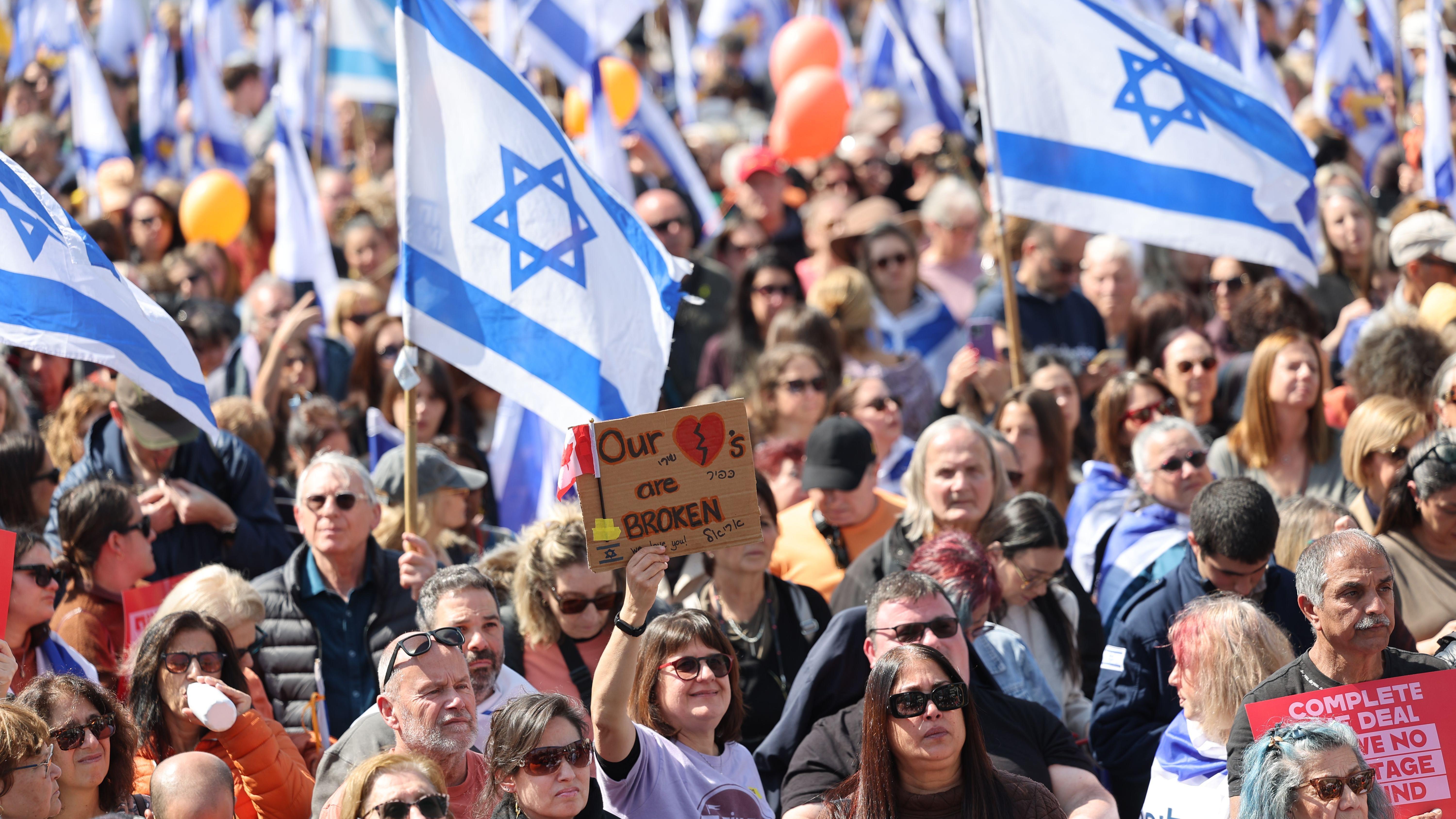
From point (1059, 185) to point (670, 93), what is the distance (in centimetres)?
1200

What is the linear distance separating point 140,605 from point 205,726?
974 millimetres

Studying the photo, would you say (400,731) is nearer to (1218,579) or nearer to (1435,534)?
(1218,579)

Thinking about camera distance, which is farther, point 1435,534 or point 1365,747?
point 1435,534

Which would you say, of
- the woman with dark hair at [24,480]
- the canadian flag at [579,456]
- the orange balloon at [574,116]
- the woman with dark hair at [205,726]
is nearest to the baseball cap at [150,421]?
the woman with dark hair at [24,480]

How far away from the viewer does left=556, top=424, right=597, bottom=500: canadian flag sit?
4383mm

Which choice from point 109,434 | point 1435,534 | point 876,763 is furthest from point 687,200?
point 876,763

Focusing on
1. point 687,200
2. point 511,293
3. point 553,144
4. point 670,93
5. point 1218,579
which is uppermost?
point 670,93

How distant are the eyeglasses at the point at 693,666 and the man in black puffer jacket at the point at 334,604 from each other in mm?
1368

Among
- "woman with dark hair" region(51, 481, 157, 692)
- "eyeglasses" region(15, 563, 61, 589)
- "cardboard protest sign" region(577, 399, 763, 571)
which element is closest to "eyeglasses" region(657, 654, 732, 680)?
"cardboard protest sign" region(577, 399, 763, 571)

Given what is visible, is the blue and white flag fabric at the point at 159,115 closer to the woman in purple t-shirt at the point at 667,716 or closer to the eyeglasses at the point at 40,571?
the eyeglasses at the point at 40,571

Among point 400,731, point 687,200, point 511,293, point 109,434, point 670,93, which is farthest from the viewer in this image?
point 670,93

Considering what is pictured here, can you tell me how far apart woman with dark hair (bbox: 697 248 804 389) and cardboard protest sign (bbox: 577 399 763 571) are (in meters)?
4.38

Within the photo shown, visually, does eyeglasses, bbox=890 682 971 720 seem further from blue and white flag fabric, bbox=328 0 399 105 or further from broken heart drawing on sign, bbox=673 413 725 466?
blue and white flag fabric, bbox=328 0 399 105

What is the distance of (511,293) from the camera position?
229 inches
